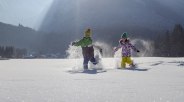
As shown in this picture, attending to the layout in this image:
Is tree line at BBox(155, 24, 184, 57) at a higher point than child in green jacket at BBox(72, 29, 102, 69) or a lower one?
higher

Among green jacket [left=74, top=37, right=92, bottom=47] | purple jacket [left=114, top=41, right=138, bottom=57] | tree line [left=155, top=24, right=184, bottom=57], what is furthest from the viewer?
tree line [left=155, top=24, right=184, bottom=57]

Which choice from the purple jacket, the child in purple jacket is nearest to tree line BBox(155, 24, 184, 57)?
the child in purple jacket

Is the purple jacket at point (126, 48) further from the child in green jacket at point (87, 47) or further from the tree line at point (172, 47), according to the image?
the tree line at point (172, 47)

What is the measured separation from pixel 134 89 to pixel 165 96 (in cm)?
85

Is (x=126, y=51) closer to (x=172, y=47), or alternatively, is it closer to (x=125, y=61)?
(x=125, y=61)

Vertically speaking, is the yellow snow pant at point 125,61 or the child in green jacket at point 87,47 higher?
the child in green jacket at point 87,47

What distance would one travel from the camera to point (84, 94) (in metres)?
4.95

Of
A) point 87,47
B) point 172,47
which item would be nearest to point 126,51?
point 87,47

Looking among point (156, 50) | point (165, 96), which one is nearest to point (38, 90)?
point (165, 96)

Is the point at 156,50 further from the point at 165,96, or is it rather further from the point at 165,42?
the point at 165,96

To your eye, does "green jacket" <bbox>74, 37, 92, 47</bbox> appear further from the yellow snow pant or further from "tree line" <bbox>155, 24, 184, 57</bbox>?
"tree line" <bbox>155, 24, 184, 57</bbox>

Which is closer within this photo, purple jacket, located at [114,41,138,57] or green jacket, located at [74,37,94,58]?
green jacket, located at [74,37,94,58]

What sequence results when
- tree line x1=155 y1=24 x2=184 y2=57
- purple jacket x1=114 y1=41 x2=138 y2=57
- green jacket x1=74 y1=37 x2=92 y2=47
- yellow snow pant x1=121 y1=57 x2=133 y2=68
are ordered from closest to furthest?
yellow snow pant x1=121 y1=57 x2=133 y2=68 → green jacket x1=74 y1=37 x2=92 y2=47 → purple jacket x1=114 y1=41 x2=138 y2=57 → tree line x1=155 y1=24 x2=184 y2=57

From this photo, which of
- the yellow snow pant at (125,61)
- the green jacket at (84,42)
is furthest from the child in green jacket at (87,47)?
the yellow snow pant at (125,61)
